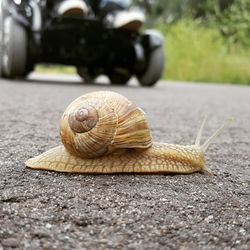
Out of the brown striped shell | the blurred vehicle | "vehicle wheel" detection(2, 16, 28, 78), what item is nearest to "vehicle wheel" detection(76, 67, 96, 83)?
the blurred vehicle

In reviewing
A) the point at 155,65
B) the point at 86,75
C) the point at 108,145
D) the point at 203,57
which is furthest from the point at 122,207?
the point at 203,57

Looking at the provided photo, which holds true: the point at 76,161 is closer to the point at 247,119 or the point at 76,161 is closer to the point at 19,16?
the point at 247,119

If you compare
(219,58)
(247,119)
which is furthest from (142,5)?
(247,119)

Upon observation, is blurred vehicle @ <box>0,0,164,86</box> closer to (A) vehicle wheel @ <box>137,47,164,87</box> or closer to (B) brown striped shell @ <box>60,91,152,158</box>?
(A) vehicle wheel @ <box>137,47,164,87</box>

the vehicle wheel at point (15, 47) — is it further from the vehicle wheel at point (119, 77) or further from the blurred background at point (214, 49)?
the blurred background at point (214, 49)

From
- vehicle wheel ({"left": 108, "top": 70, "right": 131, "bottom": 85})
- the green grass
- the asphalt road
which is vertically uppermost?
the asphalt road

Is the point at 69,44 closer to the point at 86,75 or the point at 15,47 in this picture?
the point at 15,47

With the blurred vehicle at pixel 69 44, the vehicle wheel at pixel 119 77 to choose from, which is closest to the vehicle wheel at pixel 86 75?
the vehicle wheel at pixel 119 77

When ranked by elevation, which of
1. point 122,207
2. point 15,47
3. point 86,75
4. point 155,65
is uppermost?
point 122,207
